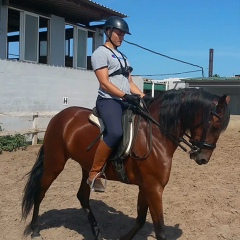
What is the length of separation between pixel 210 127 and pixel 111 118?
104cm

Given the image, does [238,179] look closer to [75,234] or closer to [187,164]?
[187,164]

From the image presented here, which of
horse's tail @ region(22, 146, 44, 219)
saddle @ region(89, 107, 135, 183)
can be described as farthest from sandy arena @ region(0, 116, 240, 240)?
saddle @ region(89, 107, 135, 183)

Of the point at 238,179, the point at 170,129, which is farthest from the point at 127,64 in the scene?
the point at 238,179

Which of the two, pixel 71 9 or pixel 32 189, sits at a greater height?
pixel 71 9

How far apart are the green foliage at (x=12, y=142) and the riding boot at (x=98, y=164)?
6646 millimetres

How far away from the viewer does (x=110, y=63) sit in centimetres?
413

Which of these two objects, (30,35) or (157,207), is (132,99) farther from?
(30,35)

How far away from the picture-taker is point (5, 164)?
8812 mm

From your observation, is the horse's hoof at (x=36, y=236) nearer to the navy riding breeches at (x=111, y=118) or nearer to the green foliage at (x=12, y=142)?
the navy riding breeches at (x=111, y=118)

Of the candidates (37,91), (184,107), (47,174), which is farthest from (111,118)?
(37,91)

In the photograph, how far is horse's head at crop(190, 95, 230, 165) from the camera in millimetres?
3678

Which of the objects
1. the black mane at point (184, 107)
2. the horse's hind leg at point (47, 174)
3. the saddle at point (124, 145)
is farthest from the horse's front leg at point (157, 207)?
the horse's hind leg at point (47, 174)

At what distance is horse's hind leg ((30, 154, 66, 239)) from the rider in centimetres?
85

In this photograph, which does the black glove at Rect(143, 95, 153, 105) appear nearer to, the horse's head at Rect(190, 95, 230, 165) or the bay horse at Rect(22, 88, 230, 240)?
the bay horse at Rect(22, 88, 230, 240)
